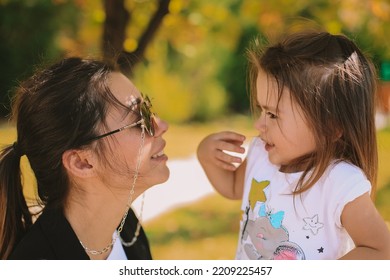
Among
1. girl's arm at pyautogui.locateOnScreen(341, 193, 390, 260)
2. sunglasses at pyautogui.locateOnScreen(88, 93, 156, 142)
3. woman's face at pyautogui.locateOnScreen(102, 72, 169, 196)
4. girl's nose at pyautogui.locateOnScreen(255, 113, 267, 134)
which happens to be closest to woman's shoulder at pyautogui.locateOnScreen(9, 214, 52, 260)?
woman's face at pyautogui.locateOnScreen(102, 72, 169, 196)

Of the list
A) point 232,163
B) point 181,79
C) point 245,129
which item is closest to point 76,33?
point 181,79

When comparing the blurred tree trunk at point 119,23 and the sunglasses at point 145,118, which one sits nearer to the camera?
the sunglasses at point 145,118

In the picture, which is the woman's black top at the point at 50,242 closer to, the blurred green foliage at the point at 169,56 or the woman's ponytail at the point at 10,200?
the woman's ponytail at the point at 10,200

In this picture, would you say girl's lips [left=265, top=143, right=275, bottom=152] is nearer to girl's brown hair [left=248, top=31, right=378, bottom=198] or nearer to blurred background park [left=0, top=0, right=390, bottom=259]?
girl's brown hair [left=248, top=31, right=378, bottom=198]

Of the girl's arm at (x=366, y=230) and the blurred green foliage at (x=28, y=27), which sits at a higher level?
the girl's arm at (x=366, y=230)

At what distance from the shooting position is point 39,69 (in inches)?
93.3

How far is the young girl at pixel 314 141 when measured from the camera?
2.20 metres

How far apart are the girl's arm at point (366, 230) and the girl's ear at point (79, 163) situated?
0.90 meters

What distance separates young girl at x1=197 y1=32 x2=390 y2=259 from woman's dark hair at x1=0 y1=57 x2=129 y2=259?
0.59 metres

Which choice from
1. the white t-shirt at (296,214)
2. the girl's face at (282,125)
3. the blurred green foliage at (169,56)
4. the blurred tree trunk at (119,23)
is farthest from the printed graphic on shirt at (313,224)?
the blurred green foliage at (169,56)

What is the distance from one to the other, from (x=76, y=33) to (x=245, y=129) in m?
2.62

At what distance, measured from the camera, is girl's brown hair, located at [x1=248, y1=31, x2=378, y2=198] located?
2.22m
